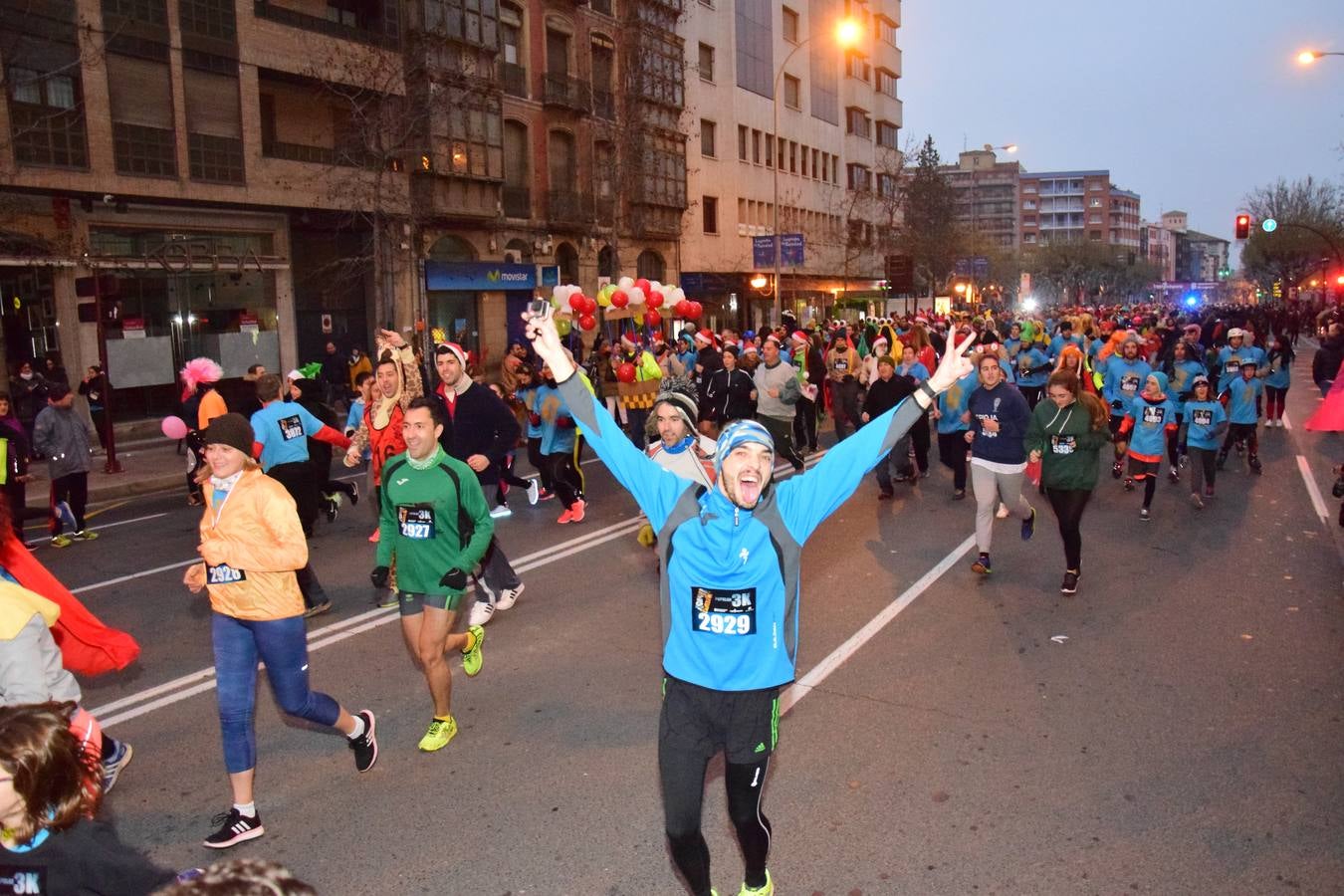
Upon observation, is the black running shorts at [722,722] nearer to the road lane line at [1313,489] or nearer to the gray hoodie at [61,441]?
the road lane line at [1313,489]

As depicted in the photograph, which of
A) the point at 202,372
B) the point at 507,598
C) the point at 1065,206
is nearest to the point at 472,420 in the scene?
the point at 507,598

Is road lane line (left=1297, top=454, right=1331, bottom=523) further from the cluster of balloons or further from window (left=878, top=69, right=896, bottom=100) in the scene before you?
window (left=878, top=69, right=896, bottom=100)

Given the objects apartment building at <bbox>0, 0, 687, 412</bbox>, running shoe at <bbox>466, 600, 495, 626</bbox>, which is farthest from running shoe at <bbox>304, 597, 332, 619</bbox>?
apartment building at <bbox>0, 0, 687, 412</bbox>

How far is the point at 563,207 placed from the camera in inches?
1329

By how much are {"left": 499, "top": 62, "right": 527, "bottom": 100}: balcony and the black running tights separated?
2705 cm

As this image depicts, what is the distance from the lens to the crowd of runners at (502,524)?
11.1 ft

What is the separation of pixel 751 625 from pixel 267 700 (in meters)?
4.05

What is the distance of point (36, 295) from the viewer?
19.9 meters

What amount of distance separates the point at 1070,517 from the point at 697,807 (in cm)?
560

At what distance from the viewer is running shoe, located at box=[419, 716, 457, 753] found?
17.6 ft

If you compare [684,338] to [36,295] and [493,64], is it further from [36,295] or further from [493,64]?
[493,64]

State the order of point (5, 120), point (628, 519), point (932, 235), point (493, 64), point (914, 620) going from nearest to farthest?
1. point (914, 620)
2. point (628, 519)
3. point (5, 120)
4. point (493, 64)
5. point (932, 235)

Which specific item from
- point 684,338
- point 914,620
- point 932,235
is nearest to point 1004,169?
point 932,235

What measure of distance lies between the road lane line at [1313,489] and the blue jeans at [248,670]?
Result: 1026 centimetres
